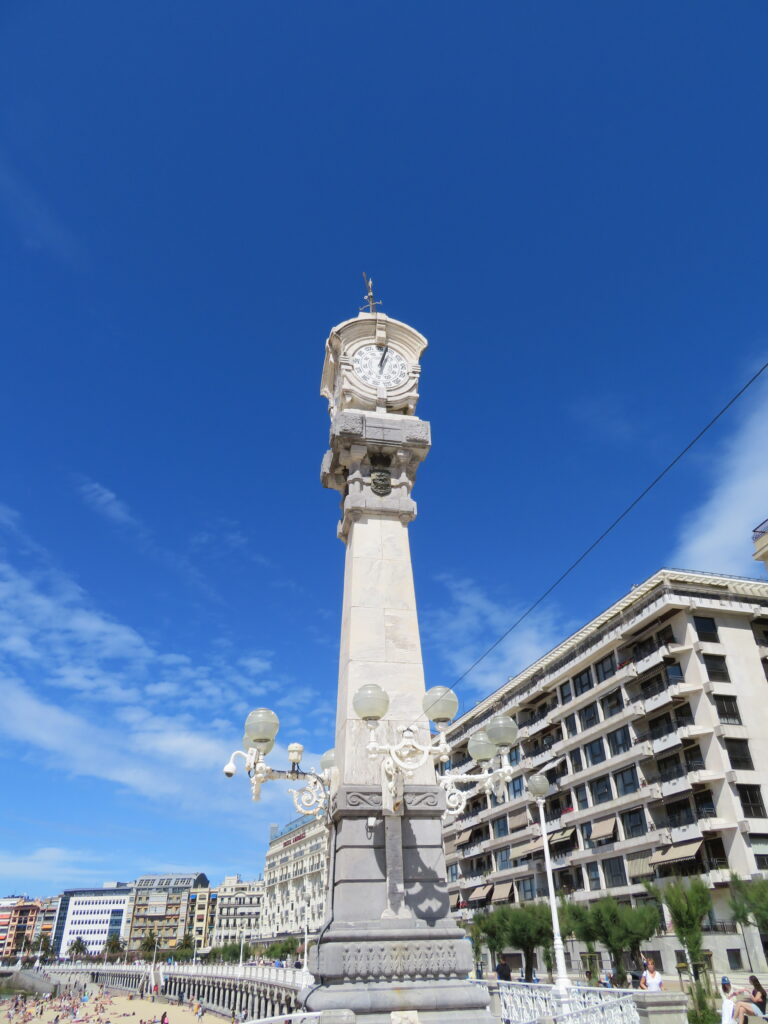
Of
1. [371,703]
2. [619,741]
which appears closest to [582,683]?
[619,741]

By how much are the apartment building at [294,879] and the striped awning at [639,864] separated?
51.8 m

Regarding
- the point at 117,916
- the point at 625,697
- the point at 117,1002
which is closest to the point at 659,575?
the point at 625,697

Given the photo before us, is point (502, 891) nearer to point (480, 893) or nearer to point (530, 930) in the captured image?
point (480, 893)

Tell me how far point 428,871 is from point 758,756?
34999 mm

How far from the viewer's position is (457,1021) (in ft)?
28.9

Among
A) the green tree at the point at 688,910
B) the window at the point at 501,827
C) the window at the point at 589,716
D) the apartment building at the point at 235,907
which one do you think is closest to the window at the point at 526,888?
the window at the point at 501,827

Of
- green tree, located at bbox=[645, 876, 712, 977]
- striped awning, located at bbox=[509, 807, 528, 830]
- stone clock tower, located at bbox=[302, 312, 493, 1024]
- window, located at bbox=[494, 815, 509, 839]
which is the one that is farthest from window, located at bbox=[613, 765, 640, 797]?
stone clock tower, located at bbox=[302, 312, 493, 1024]

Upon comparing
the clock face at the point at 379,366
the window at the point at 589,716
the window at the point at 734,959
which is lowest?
the window at the point at 734,959

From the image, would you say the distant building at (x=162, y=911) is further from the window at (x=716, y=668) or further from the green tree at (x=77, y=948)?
the window at (x=716, y=668)

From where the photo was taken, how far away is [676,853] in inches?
1473

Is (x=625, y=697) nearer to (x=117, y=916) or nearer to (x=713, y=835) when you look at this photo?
(x=713, y=835)

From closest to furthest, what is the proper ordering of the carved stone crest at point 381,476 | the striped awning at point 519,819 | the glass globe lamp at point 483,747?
the glass globe lamp at point 483,747 → the carved stone crest at point 381,476 → the striped awning at point 519,819

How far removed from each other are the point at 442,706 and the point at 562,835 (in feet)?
146

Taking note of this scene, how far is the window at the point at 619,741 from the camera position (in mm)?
44062
